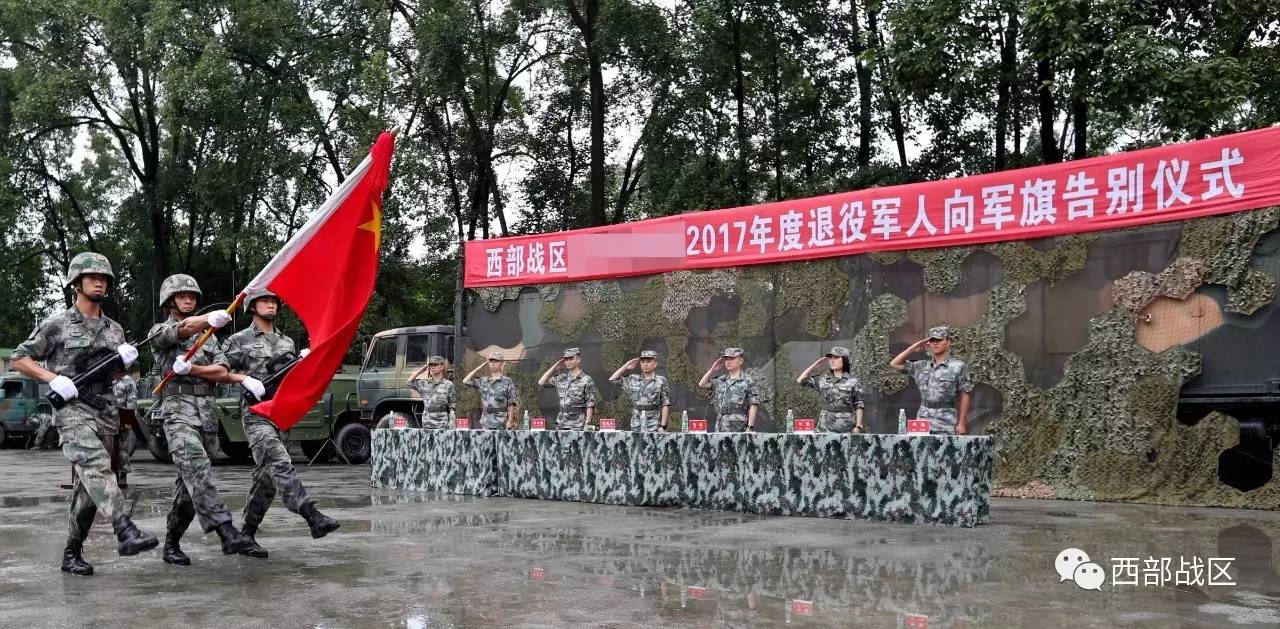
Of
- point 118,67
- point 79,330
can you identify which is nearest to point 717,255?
point 79,330

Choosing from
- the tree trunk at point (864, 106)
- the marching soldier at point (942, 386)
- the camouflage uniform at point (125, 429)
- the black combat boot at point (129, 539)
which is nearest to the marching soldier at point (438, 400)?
the camouflage uniform at point (125, 429)

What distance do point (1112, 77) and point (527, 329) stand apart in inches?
329

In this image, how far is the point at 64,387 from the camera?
695cm

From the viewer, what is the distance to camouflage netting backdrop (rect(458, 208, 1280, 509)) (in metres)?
10.9

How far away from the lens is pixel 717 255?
14.9 m

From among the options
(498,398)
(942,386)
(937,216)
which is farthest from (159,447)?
(942,386)

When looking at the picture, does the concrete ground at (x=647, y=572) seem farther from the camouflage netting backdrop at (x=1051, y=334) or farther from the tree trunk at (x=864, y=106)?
the tree trunk at (x=864, y=106)

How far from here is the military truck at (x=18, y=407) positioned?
27.8 metres

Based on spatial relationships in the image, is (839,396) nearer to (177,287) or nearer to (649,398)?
(649,398)

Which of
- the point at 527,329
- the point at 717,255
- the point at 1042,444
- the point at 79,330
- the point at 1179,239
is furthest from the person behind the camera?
the point at 527,329

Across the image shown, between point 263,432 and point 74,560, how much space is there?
1.34 m

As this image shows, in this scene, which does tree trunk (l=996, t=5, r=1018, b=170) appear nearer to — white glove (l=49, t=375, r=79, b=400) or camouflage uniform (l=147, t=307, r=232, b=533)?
camouflage uniform (l=147, t=307, r=232, b=533)

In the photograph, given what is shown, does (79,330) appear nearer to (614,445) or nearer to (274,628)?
(274,628)

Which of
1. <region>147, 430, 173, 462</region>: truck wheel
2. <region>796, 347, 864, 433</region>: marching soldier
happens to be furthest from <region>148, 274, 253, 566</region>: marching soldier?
<region>147, 430, 173, 462</region>: truck wheel
